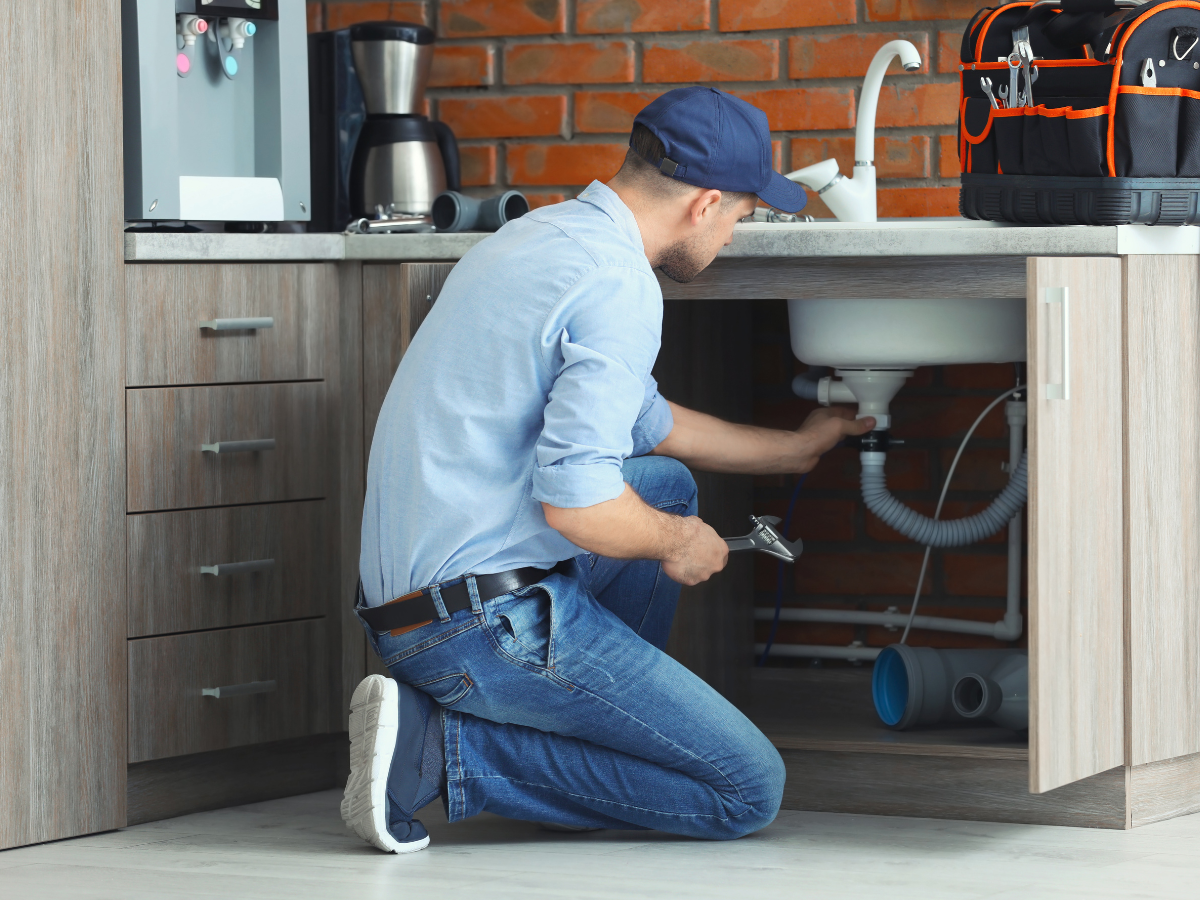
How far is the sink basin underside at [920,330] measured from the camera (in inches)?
84.4

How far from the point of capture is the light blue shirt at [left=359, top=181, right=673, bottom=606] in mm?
1783

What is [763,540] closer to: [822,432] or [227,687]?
[822,432]

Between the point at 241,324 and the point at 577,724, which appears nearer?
the point at 577,724

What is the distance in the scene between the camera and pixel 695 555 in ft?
6.44

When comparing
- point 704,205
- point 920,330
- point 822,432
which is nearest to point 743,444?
point 822,432

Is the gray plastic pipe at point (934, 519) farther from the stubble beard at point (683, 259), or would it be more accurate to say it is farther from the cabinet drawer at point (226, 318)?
the cabinet drawer at point (226, 318)

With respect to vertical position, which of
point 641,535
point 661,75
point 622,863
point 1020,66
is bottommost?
point 622,863

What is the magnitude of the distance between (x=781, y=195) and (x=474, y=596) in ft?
1.98

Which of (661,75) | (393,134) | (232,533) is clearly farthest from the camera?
(661,75)

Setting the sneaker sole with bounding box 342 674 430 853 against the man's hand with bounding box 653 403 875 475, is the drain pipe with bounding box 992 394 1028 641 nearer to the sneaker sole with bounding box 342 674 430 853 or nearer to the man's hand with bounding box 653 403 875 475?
the man's hand with bounding box 653 403 875 475

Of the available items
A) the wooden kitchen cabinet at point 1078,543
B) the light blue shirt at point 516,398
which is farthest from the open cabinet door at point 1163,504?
the light blue shirt at point 516,398

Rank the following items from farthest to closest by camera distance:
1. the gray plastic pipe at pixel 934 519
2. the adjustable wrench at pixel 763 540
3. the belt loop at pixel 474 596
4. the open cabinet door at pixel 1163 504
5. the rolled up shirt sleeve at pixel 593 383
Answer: the gray plastic pipe at pixel 934 519, the adjustable wrench at pixel 763 540, the open cabinet door at pixel 1163 504, the belt loop at pixel 474 596, the rolled up shirt sleeve at pixel 593 383

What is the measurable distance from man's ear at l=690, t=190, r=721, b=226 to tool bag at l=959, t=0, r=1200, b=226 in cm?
36

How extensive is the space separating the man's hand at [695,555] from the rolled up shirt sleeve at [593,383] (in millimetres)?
155
